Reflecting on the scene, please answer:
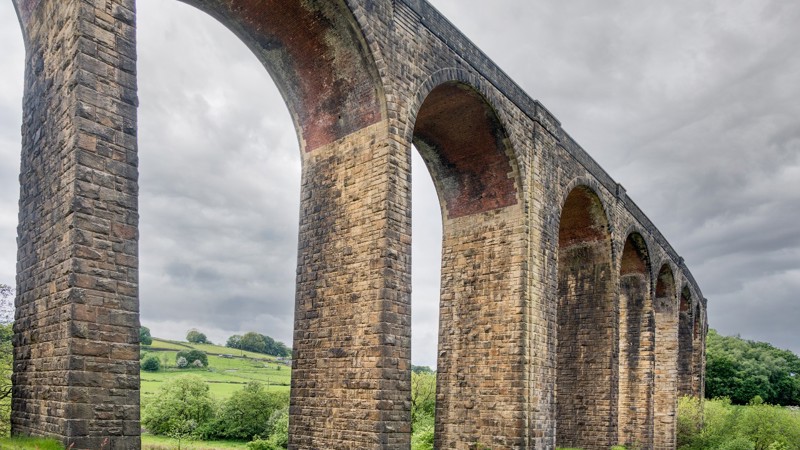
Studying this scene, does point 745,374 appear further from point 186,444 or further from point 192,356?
point 186,444

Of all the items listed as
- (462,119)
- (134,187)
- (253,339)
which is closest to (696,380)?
(462,119)

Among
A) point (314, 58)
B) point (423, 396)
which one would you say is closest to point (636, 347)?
point (423, 396)

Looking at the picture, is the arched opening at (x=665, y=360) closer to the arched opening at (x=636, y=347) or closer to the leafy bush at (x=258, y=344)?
the arched opening at (x=636, y=347)

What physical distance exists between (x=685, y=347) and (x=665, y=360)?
660 cm

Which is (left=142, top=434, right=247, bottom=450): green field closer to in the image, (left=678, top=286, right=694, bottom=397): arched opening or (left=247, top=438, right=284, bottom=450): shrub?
(left=247, top=438, right=284, bottom=450): shrub

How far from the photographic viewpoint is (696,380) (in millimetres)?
35344

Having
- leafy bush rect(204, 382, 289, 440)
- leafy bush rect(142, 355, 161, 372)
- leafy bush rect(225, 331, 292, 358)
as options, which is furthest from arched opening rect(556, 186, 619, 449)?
leafy bush rect(225, 331, 292, 358)

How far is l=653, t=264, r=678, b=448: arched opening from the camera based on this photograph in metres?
27.2

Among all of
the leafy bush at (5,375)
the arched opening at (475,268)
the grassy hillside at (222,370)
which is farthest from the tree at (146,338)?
the arched opening at (475,268)

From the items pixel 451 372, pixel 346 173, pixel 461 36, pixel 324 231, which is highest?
pixel 461 36

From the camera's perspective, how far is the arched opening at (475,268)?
14.8 metres

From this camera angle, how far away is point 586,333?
20.6 m

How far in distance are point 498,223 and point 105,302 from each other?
1030cm

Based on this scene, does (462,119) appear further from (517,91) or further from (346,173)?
(346,173)
